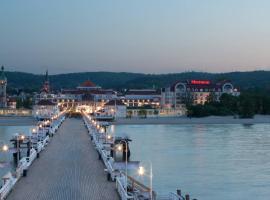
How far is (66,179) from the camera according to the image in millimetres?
20859


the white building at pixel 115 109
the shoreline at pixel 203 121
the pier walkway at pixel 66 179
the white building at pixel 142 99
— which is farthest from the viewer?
the white building at pixel 142 99

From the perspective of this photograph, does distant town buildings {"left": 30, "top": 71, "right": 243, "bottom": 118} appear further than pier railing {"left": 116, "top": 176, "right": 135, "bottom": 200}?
Yes

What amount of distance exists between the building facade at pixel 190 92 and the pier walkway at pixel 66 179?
267 ft

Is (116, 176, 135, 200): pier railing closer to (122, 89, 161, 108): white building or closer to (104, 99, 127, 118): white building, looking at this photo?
(104, 99, 127, 118): white building

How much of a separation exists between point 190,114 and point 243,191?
68132mm

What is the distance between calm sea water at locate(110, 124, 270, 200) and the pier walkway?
3.37 meters

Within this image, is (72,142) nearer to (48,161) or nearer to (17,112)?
(48,161)

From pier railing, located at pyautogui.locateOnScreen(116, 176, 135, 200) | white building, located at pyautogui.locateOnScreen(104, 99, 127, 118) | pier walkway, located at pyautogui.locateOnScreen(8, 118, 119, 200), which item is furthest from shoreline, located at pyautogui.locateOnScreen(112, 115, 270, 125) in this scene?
pier railing, located at pyautogui.locateOnScreen(116, 176, 135, 200)

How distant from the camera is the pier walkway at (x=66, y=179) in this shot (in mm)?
17578

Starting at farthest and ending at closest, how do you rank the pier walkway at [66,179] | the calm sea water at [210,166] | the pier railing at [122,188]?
the calm sea water at [210,166] → the pier walkway at [66,179] → the pier railing at [122,188]

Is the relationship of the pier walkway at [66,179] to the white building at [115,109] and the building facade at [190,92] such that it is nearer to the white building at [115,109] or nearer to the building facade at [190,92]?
the white building at [115,109]

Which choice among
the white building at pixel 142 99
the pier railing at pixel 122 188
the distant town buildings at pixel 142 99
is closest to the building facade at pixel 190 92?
the distant town buildings at pixel 142 99

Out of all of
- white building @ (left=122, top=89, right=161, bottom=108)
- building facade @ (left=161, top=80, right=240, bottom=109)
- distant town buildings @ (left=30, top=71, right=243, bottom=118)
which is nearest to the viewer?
distant town buildings @ (left=30, top=71, right=243, bottom=118)

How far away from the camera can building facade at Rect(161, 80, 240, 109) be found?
4407 inches
